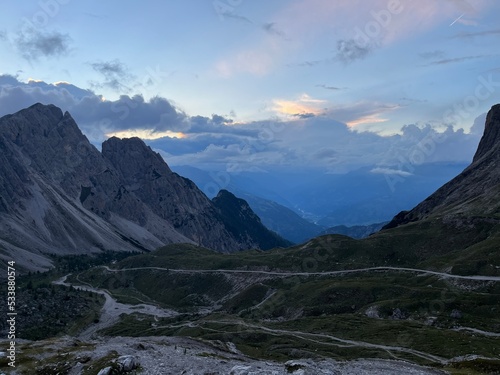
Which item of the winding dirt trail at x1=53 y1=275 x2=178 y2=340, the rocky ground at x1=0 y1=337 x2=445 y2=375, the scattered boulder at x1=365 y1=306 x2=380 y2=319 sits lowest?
the winding dirt trail at x1=53 y1=275 x2=178 y2=340

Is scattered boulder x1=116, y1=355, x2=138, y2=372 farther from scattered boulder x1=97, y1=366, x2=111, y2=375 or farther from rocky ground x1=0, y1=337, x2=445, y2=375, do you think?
scattered boulder x1=97, y1=366, x2=111, y2=375

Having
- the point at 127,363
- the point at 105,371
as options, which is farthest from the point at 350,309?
the point at 105,371

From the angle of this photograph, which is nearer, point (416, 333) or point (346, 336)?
point (416, 333)

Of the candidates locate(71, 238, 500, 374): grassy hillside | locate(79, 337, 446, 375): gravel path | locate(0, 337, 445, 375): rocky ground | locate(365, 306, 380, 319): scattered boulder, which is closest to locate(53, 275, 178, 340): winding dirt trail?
locate(71, 238, 500, 374): grassy hillside

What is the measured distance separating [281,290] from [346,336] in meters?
63.1

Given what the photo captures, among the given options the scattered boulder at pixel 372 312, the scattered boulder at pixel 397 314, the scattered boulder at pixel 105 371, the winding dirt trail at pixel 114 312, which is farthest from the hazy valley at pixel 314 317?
the winding dirt trail at pixel 114 312

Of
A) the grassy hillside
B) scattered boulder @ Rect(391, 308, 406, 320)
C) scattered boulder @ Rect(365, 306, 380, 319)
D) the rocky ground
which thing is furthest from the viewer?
scattered boulder @ Rect(365, 306, 380, 319)

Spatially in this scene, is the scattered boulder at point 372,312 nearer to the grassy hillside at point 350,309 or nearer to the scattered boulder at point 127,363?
the grassy hillside at point 350,309

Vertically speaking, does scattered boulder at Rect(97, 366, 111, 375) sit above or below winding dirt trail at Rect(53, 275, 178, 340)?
above

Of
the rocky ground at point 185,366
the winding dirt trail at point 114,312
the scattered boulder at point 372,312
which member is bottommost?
the winding dirt trail at point 114,312

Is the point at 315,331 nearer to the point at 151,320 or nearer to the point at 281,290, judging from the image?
the point at 281,290

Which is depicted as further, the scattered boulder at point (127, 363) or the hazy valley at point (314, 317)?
the hazy valley at point (314, 317)

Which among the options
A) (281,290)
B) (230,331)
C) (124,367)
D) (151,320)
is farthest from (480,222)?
(124,367)

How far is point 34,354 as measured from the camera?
61.7 m
